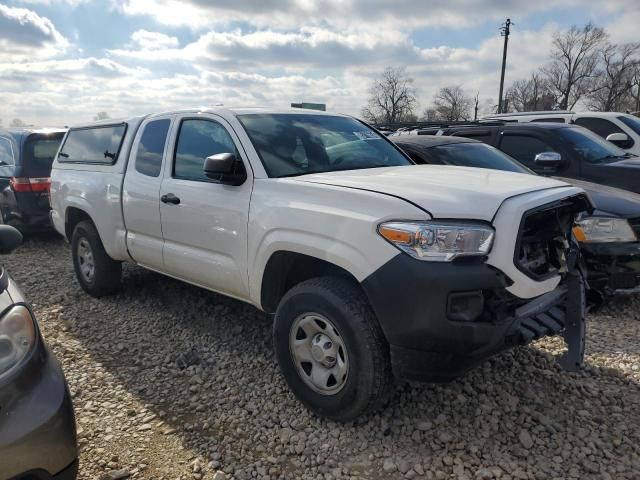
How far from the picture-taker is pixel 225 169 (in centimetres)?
319

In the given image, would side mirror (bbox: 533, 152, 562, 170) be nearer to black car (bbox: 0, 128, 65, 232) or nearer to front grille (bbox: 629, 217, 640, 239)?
front grille (bbox: 629, 217, 640, 239)

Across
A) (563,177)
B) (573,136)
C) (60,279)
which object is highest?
(573,136)

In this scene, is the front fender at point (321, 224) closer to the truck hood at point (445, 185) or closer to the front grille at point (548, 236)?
the truck hood at point (445, 185)

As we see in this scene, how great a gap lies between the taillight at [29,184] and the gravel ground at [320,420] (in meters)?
4.10

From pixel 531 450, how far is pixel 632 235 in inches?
95.9

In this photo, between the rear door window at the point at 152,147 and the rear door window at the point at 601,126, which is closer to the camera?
the rear door window at the point at 152,147

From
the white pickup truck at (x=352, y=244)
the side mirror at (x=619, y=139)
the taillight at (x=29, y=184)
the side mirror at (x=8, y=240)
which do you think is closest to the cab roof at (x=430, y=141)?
the white pickup truck at (x=352, y=244)

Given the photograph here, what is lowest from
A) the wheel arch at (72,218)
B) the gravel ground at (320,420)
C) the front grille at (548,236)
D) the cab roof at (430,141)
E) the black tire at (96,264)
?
the gravel ground at (320,420)

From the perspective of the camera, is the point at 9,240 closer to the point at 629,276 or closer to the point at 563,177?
the point at 629,276

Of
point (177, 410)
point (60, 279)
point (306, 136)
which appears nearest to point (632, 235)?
point (306, 136)

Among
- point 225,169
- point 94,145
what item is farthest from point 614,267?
point 94,145

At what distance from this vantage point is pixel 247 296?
3396 millimetres

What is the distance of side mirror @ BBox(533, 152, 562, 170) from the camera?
18.8ft

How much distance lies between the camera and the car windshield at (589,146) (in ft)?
20.5
